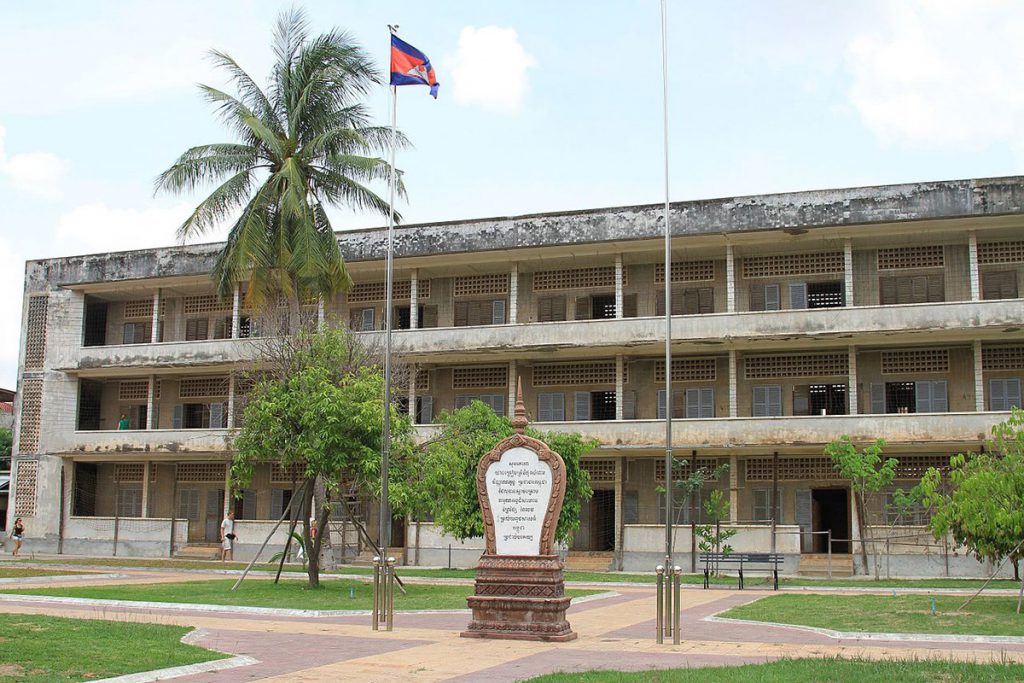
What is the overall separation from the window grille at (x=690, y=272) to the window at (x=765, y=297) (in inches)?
58.0

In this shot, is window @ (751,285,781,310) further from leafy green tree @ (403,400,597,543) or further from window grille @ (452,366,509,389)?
window grille @ (452,366,509,389)

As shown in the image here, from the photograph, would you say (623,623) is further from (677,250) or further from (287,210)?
(677,250)

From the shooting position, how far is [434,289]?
1527 inches

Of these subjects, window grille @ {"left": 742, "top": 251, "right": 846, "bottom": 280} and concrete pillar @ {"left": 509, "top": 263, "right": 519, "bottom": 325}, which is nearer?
window grille @ {"left": 742, "top": 251, "right": 846, "bottom": 280}

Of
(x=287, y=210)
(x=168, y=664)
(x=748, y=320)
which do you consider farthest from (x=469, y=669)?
(x=748, y=320)

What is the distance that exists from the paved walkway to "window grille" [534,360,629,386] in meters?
18.0

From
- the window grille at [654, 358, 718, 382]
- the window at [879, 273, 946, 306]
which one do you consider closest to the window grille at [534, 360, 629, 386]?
the window grille at [654, 358, 718, 382]

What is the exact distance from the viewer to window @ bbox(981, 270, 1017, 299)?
32.9 m

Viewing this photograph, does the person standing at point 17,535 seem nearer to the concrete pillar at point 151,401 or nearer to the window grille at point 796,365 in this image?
the concrete pillar at point 151,401

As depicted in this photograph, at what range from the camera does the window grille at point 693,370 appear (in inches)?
1395

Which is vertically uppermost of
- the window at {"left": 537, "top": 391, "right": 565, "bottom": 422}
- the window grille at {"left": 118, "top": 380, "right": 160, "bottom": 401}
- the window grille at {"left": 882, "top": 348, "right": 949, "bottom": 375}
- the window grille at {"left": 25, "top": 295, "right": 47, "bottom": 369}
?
the window grille at {"left": 25, "top": 295, "right": 47, "bottom": 369}

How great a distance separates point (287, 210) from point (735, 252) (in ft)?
Result: 45.8

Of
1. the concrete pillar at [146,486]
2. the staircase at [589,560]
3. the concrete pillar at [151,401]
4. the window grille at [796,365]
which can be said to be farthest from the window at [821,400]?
the concrete pillar at [146,486]

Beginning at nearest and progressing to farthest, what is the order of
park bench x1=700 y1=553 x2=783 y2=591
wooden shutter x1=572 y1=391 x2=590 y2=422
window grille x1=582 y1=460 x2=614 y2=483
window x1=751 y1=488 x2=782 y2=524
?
1. park bench x1=700 y1=553 x2=783 y2=591
2. window x1=751 y1=488 x2=782 y2=524
3. window grille x1=582 y1=460 x2=614 y2=483
4. wooden shutter x1=572 y1=391 x2=590 y2=422
